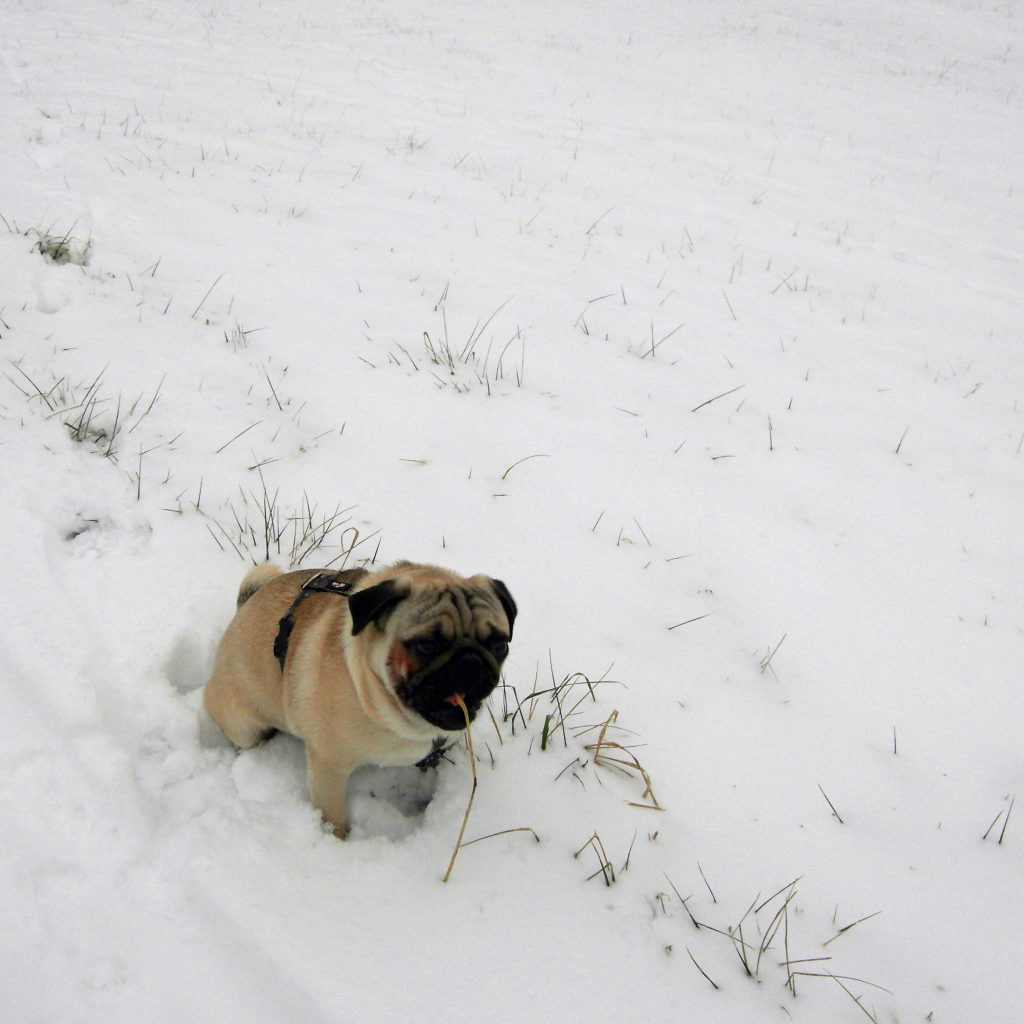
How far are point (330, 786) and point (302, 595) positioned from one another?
667 millimetres

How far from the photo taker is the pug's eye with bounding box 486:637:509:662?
76.7 inches

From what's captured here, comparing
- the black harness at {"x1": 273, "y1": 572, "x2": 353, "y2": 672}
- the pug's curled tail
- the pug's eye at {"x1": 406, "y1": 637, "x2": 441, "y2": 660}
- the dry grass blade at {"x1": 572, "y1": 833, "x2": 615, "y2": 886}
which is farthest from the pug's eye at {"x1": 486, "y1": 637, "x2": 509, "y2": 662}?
the pug's curled tail

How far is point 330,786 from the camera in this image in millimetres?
2176

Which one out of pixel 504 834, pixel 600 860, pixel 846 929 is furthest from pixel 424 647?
pixel 846 929

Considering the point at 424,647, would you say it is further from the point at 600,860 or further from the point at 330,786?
the point at 600,860

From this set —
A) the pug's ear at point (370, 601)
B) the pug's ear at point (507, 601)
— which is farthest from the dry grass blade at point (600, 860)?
the pug's ear at point (370, 601)

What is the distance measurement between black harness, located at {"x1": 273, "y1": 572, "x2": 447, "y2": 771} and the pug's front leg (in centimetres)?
33

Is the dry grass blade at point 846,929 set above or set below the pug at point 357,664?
below

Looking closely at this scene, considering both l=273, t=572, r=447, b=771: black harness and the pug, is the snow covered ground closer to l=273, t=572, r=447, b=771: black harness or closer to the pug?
the pug

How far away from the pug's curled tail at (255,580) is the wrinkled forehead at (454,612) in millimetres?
963

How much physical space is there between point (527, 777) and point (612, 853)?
401 millimetres

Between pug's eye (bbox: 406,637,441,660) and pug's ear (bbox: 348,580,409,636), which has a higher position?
pug's ear (bbox: 348,580,409,636)

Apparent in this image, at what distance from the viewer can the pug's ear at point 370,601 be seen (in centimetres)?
185

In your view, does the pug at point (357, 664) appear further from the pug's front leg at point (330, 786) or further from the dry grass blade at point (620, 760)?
the dry grass blade at point (620, 760)
